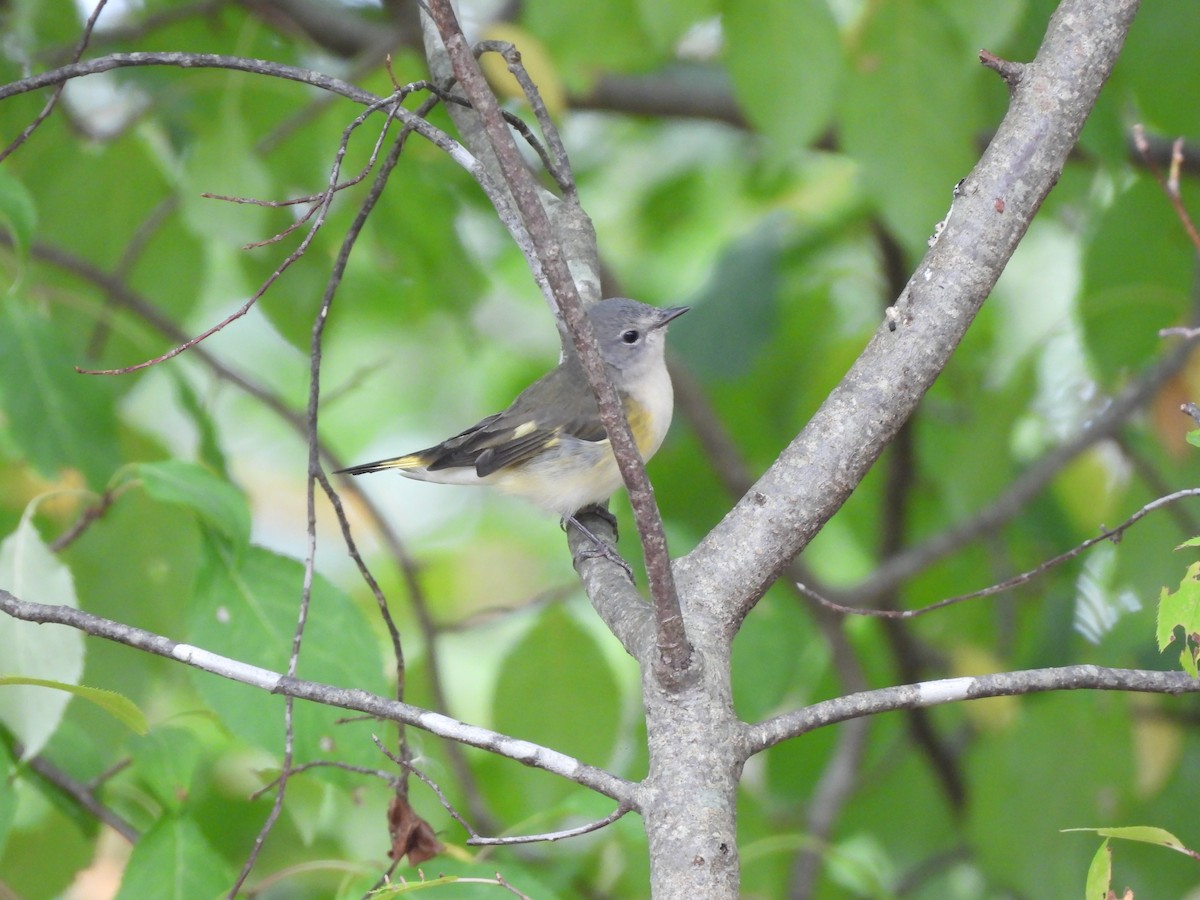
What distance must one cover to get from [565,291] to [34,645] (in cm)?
125

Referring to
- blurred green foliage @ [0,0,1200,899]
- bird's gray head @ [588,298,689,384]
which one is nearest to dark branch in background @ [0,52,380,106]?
blurred green foliage @ [0,0,1200,899]

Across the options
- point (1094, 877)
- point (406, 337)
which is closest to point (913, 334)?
point (1094, 877)

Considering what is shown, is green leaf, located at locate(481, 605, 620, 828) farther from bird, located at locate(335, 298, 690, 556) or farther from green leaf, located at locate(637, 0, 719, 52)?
green leaf, located at locate(637, 0, 719, 52)

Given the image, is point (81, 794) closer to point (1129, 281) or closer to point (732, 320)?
point (732, 320)

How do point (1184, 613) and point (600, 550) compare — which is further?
point (600, 550)

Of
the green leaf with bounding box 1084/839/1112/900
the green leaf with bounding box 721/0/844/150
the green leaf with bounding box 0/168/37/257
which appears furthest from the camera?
the green leaf with bounding box 721/0/844/150

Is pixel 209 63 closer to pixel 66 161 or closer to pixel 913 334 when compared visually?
pixel 913 334

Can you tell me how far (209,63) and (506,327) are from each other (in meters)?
5.32

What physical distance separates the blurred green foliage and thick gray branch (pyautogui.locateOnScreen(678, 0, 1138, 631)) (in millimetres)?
645

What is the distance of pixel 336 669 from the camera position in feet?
7.34

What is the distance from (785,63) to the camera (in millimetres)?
3035

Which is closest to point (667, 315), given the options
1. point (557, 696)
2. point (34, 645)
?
point (557, 696)

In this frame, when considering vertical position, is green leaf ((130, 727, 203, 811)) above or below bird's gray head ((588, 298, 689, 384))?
below

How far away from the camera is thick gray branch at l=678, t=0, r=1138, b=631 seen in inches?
68.0
